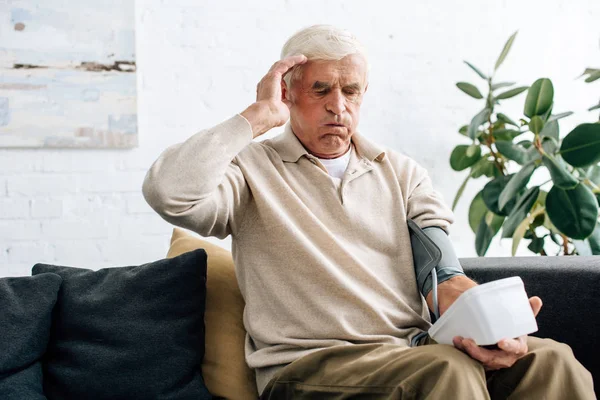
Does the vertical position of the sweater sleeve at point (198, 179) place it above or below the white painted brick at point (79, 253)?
above

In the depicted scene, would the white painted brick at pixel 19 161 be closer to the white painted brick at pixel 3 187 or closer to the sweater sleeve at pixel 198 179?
the white painted brick at pixel 3 187

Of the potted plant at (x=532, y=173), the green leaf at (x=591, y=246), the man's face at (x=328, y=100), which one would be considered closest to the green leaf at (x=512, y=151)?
the potted plant at (x=532, y=173)

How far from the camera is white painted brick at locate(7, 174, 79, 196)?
2.38 m

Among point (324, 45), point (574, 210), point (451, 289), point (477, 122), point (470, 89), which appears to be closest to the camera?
point (451, 289)

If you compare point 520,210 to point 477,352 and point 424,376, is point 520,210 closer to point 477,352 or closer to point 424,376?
point 477,352

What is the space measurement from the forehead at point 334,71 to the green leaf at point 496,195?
1.08m

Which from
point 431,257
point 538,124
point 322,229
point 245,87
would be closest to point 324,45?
point 322,229

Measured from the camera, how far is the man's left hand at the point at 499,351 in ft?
4.27

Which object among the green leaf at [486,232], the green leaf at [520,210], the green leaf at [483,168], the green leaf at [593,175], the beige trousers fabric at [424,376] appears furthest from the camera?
the green leaf at [483,168]

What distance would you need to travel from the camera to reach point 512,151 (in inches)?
102

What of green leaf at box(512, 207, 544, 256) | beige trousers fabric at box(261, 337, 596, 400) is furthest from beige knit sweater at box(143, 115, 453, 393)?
green leaf at box(512, 207, 544, 256)

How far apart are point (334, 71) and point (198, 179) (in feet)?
1.58

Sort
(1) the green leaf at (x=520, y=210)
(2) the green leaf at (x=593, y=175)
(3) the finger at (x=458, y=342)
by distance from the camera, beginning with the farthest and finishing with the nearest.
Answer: (2) the green leaf at (x=593, y=175) → (1) the green leaf at (x=520, y=210) → (3) the finger at (x=458, y=342)

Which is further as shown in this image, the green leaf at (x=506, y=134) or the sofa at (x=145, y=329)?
the green leaf at (x=506, y=134)
